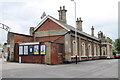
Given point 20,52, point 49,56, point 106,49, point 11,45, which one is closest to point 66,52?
point 49,56

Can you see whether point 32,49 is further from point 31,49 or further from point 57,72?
point 57,72

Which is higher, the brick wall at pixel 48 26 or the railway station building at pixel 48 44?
the brick wall at pixel 48 26

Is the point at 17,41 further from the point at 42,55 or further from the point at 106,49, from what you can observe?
the point at 106,49

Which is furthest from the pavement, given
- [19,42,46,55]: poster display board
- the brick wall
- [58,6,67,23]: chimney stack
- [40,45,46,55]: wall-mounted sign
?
[58,6,67,23]: chimney stack

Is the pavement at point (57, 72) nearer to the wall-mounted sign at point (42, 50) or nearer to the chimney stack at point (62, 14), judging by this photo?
the wall-mounted sign at point (42, 50)

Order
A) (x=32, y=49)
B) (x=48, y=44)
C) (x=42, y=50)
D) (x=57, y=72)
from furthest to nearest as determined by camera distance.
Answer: (x=32, y=49) → (x=42, y=50) → (x=48, y=44) → (x=57, y=72)

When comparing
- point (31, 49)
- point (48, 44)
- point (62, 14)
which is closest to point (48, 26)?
point (62, 14)

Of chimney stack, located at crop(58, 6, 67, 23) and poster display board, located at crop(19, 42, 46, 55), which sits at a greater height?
chimney stack, located at crop(58, 6, 67, 23)

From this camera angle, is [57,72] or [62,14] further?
[62,14]

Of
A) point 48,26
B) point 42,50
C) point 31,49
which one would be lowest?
point 42,50

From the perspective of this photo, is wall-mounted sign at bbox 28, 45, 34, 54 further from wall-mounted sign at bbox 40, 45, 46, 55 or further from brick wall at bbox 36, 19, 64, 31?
brick wall at bbox 36, 19, 64, 31

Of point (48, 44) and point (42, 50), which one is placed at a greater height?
point (48, 44)

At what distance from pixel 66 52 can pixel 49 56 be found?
4782mm

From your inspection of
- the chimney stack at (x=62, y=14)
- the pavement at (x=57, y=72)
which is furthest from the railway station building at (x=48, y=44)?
the pavement at (x=57, y=72)
